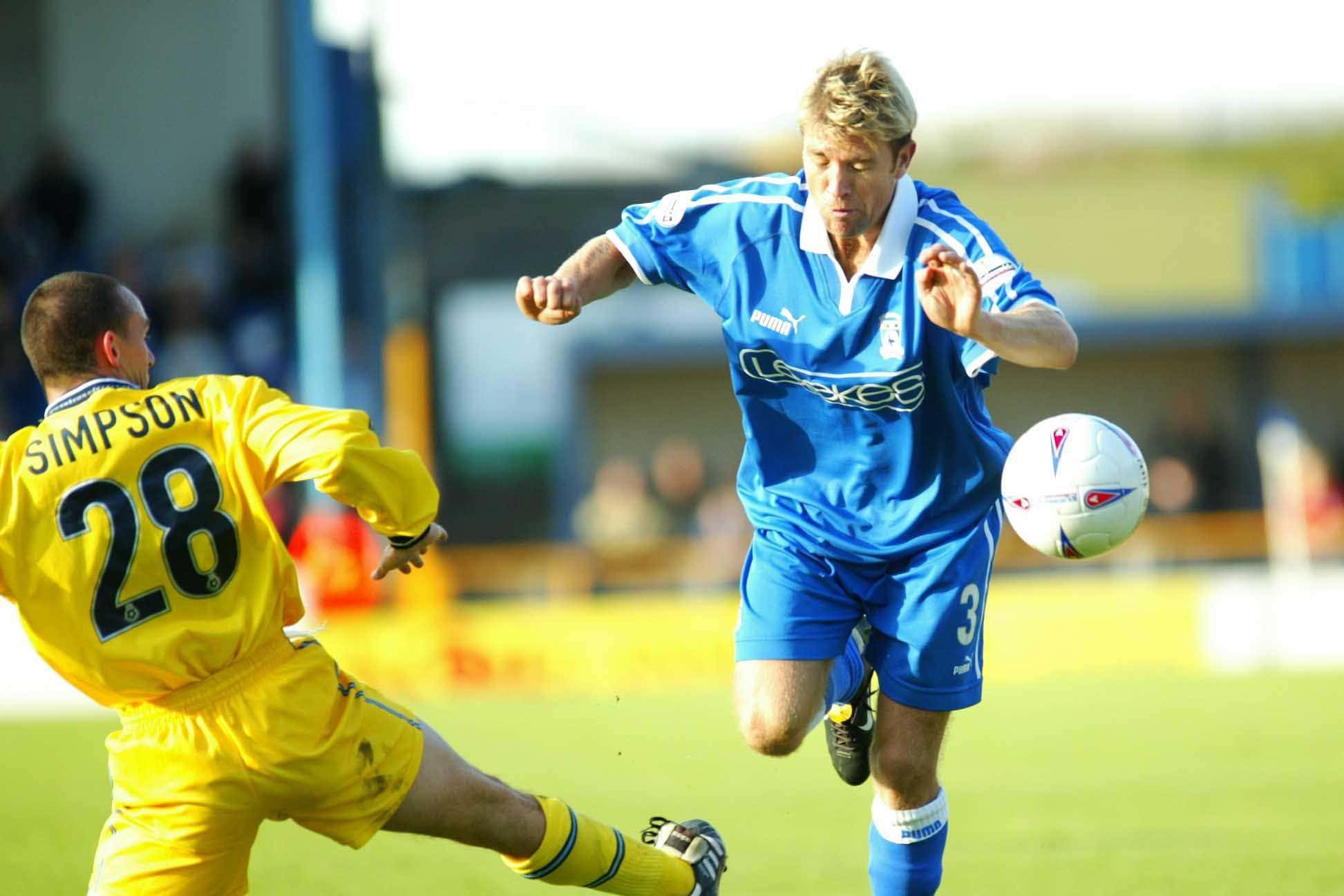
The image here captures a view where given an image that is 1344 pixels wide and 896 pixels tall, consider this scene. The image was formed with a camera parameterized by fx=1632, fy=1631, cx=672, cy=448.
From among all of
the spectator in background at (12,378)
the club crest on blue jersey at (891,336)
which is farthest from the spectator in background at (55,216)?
the club crest on blue jersey at (891,336)

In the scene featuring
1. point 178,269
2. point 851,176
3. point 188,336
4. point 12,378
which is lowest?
point 12,378

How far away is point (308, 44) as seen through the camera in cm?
1667

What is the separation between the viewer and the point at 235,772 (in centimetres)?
383

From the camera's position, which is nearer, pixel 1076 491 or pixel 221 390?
pixel 221 390

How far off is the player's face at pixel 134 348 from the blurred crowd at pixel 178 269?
12.8m

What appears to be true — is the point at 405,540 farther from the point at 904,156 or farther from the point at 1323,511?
the point at 1323,511

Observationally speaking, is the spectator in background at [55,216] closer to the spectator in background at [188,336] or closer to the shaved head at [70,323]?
the spectator in background at [188,336]

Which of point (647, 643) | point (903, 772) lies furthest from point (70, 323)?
point (647, 643)

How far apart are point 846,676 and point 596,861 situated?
1037 mm

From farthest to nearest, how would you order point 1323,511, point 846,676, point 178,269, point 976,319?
point 1323,511 → point 178,269 → point 846,676 → point 976,319

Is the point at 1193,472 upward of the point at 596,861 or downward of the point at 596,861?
downward

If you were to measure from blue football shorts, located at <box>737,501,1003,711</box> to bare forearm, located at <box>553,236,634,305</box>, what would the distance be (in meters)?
0.90

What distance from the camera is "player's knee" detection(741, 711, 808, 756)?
4.64m

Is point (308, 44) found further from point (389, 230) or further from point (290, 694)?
point (290, 694)
